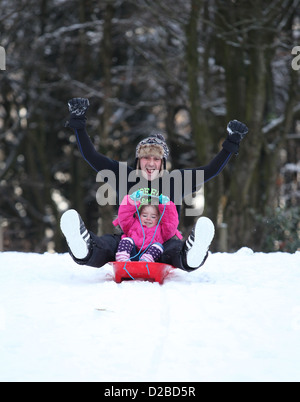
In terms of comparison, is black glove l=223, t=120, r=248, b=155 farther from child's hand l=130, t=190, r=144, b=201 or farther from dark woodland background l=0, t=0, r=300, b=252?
dark woodland background l=0, t=0, r=300, b=252

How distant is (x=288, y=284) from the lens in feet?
11.7

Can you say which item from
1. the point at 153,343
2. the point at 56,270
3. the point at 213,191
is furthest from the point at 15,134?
the point at 153,343

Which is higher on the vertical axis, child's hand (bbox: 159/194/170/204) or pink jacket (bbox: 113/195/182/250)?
child's hand (bbox: 159/194/170/204)

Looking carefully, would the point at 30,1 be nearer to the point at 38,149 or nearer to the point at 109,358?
the point at 38,149

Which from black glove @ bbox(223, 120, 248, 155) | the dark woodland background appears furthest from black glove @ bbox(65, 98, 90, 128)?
the dark woodland background

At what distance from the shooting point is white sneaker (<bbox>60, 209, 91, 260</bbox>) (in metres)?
3.37

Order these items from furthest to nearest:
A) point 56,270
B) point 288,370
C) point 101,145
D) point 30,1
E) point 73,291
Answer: point 30,1, point 101,145, point 56,270, point 73,291, point 288,370

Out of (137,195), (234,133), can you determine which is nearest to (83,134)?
(137,195)

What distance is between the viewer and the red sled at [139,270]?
3.42m

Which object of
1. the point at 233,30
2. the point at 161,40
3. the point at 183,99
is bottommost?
the point at 183,99

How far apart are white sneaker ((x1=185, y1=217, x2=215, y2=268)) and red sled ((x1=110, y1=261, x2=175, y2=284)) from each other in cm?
18

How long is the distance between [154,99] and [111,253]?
9446 mm

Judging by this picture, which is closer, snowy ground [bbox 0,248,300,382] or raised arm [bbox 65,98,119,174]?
snowy ground [bbox 0,248,300,382]

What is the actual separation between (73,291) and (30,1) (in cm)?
887
